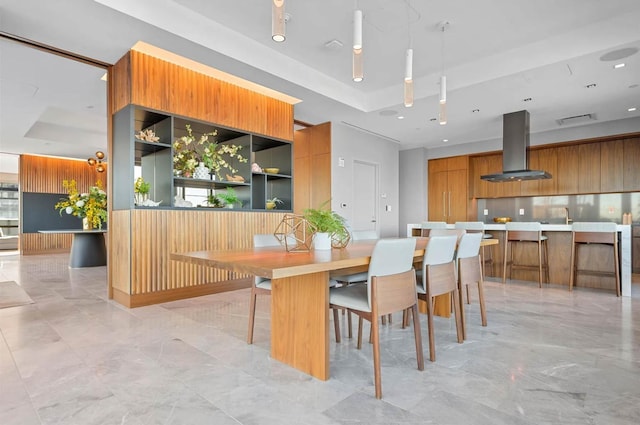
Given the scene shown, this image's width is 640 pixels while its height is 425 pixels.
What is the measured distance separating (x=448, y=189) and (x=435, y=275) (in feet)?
21.1

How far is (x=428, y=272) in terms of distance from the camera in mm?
2391

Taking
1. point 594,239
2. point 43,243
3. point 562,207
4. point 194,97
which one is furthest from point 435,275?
point 43,243

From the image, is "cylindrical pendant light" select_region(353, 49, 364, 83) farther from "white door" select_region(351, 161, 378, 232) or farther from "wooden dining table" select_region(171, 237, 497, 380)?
"white door" select_region(351, 161, 378, 232)

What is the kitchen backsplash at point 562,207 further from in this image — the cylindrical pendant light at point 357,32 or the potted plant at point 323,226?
the cylindrical pendant light at point 357,32

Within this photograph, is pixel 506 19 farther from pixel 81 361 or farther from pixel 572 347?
pixel 81 361

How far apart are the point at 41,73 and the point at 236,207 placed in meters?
2.91

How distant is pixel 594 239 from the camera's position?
15.1 ft

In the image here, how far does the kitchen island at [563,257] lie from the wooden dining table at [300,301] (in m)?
3.66

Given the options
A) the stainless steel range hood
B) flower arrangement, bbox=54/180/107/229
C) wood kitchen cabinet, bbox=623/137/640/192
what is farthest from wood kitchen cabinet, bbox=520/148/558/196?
flower arrangement, bbox=54/180/107/229

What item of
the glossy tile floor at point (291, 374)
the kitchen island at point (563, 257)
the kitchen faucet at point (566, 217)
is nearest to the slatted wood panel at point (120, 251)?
the glossy tile floor at point (291, 374)

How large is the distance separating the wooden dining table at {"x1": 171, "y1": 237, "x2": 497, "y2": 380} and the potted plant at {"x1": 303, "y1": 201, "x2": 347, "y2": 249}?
0.10m

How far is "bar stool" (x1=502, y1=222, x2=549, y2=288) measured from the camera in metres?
5.00

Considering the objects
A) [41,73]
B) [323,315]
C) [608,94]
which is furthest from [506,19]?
[41,73]

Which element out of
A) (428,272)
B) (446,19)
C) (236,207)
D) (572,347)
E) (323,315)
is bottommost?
(572,347)
